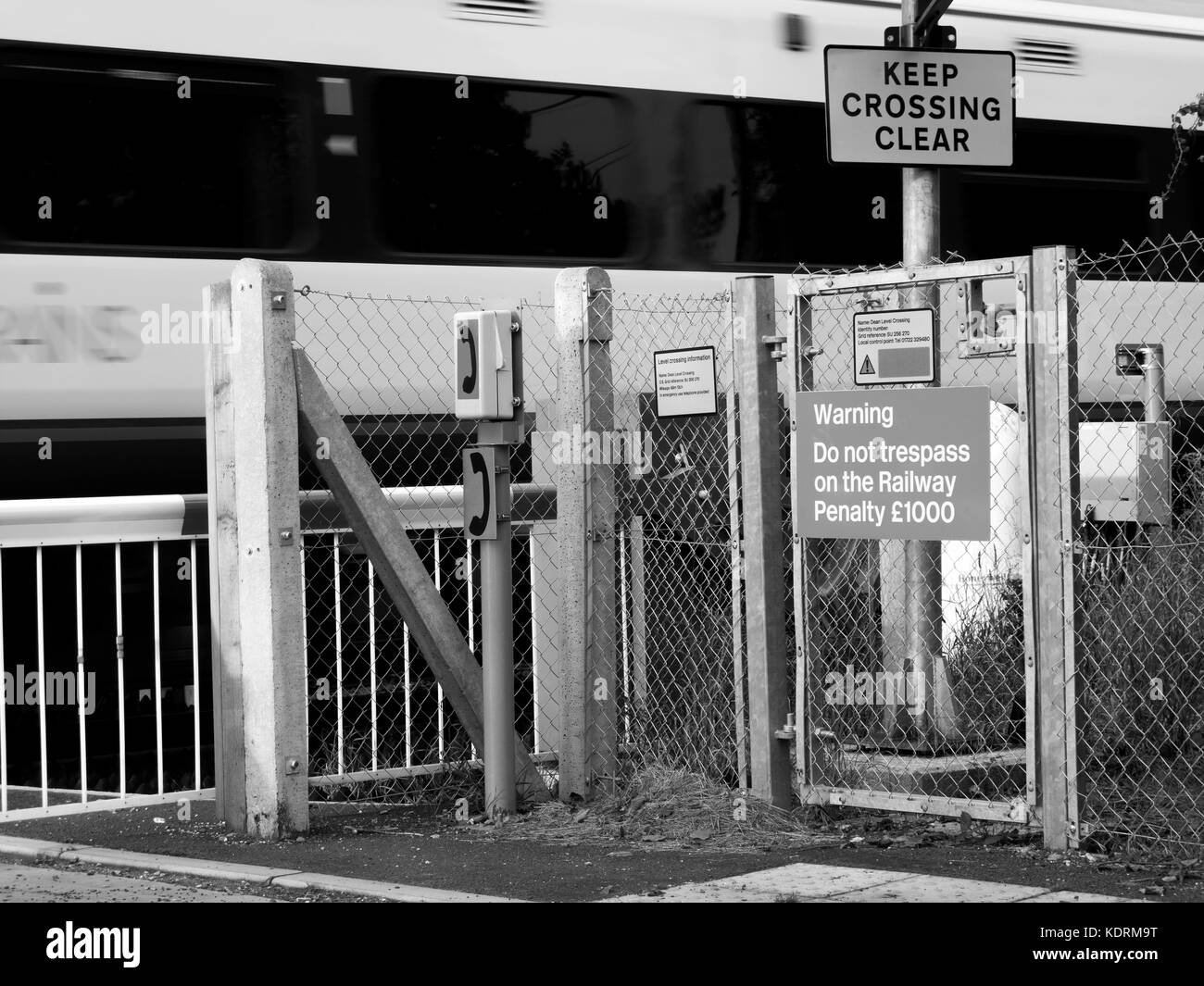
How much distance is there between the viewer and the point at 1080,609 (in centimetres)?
534

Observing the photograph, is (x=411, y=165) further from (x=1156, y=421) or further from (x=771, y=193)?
(x=1156, y=421)

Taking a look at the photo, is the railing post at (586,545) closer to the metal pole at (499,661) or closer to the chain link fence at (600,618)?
the chain link fence at (600,618)

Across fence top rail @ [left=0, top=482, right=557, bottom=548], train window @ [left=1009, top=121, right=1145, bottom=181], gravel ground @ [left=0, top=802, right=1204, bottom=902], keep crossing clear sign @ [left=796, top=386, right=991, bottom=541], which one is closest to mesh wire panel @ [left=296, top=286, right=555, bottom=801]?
fence top rail @ [left=0, top=482, right=557, bottom=548]

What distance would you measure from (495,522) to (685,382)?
86 centimetres

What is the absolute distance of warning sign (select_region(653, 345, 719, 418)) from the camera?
20.2 ft

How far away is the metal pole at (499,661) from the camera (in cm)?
615

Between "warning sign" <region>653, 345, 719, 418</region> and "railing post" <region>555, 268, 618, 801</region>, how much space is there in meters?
0.23

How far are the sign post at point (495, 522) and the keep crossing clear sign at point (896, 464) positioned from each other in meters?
1.04

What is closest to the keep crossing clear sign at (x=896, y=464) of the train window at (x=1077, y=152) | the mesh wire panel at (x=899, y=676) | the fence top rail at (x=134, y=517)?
the mesh wire panel at (x=899, y=676)

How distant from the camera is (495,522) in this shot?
6.14 m
